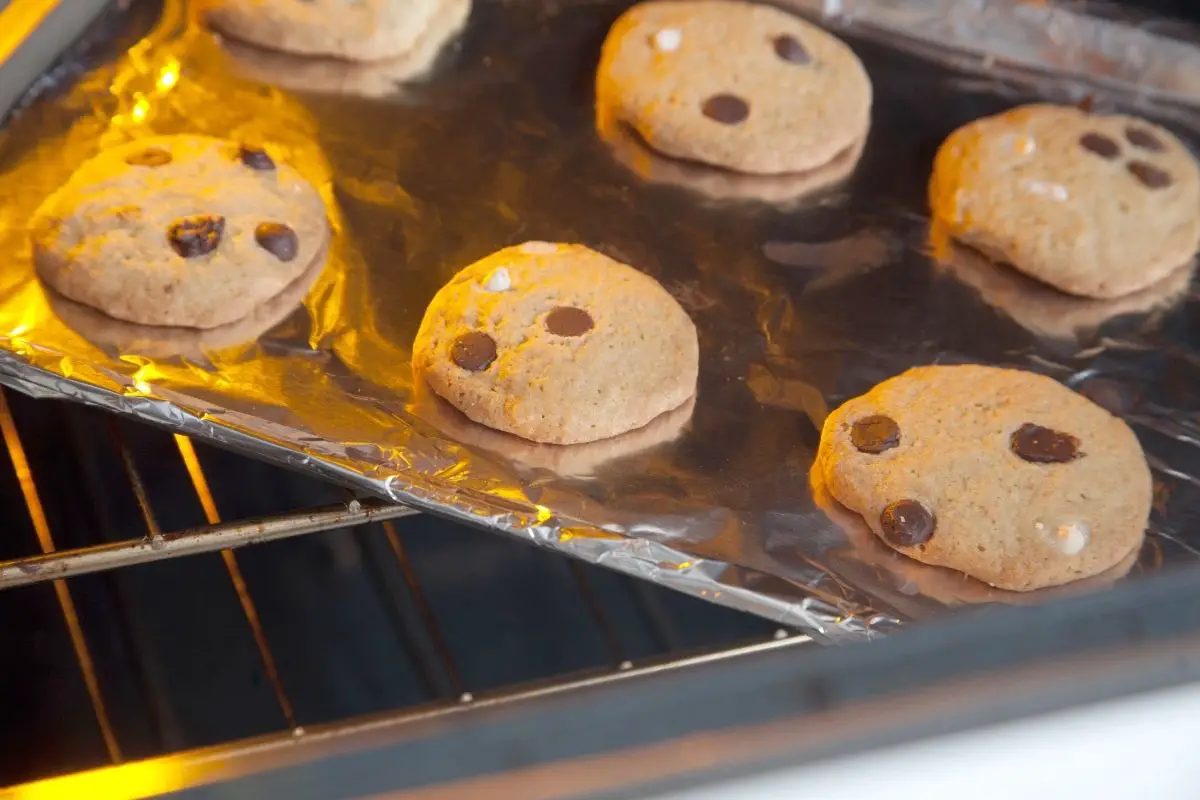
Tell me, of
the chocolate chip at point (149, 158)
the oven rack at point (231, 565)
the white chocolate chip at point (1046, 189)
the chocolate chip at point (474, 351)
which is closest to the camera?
the oven rack at point (231, 565)

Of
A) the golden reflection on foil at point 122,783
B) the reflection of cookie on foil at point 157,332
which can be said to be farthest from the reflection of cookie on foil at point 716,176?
the golden reflection on foil at point 122,783

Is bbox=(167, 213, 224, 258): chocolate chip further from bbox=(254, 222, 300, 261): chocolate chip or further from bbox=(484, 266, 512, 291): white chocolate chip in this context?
bbox=(484, 266, 512, 291): white chocolate chip

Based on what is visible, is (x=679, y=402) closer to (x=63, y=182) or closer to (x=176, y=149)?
(x=176, y=149)

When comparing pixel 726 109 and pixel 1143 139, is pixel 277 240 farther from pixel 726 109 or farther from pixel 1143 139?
pixel 1143 139

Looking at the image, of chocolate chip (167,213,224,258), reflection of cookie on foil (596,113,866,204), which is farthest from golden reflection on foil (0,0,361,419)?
reflection of cookie on foil (596,113,866,204)

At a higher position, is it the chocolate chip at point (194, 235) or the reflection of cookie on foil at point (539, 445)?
the chocolate chip at point (194, 235)

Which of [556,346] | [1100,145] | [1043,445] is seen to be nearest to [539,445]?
[556,346]

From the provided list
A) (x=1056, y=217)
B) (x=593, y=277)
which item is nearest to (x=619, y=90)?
(x=593, y=277)

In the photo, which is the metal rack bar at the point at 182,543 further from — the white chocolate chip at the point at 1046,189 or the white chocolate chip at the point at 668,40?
the white chocolate chip at the point at 1046,189
